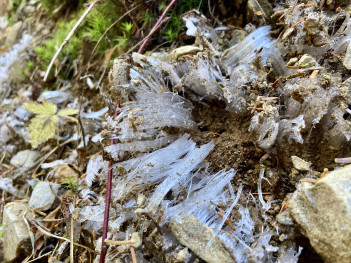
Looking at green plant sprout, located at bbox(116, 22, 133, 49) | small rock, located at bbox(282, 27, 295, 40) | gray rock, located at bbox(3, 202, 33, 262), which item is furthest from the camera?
green plant sprout, located at bbox(116, 22, 133, 49)

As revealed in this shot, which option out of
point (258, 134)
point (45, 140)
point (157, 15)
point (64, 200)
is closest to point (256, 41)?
point (258, 134)

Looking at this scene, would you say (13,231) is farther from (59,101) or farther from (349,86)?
(349,86)

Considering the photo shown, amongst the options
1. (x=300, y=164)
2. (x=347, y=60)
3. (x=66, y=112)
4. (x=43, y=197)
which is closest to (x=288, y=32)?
(x=347, y=60)

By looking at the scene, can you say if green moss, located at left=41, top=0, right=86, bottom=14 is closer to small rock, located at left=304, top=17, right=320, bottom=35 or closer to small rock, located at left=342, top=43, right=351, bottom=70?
small rock, located at left=304, top=17, right=320, bottom=35

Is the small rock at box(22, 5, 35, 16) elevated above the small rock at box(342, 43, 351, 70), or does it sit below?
above

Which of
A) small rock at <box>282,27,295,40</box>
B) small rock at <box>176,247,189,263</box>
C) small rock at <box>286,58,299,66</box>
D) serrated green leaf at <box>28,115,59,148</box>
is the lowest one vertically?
small rock at <box>176,247,189,263</box>

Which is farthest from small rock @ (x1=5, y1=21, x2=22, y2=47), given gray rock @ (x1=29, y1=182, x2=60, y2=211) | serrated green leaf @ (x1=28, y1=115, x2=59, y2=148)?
gray rock @ (x1=29, y1=182, x2=60, y2=211)

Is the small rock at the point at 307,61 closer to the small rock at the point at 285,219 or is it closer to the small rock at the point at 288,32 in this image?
the small rock at the point at 288,32

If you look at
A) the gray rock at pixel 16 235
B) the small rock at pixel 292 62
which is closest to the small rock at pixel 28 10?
the gray rock at pixel 16 235
